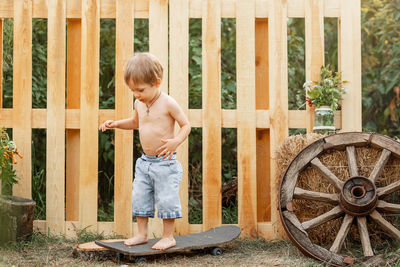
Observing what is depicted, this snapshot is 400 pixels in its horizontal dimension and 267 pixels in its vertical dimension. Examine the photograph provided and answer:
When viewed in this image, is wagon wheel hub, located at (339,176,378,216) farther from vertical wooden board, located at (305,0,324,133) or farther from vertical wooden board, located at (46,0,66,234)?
vertical wooden board, located at (46,0,66,234)

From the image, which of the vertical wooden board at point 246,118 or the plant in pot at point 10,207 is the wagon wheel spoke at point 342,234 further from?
the plant in pot at point 10,207

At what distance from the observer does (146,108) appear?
10.8 feet

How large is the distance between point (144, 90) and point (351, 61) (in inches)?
64.4

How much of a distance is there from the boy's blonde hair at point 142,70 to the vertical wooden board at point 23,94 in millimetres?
1168

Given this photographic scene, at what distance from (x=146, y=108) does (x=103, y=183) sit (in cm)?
202

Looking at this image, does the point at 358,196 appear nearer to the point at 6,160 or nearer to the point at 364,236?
the point at 364,236

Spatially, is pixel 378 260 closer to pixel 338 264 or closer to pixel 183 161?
pixel 338 264

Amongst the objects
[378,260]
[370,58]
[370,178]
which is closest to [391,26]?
[370,58]

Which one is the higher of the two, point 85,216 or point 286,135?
point 286,135

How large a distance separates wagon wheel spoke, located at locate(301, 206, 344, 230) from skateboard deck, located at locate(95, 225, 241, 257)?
0.47 metres

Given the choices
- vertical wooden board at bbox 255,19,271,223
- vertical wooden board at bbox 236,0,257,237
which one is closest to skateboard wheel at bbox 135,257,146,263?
vertical wooden board at bbox 236,0,257,237

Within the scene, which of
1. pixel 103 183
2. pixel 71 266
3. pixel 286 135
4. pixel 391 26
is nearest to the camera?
pixel 71 266

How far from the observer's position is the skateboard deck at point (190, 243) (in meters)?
3.04

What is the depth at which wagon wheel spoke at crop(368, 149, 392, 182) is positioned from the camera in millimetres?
3195
